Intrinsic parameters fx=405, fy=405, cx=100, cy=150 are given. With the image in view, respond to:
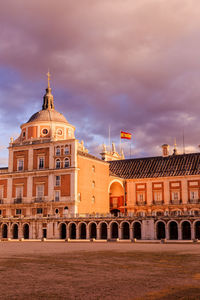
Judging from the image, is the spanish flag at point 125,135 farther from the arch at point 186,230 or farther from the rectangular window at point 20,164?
the arch at point 186,230

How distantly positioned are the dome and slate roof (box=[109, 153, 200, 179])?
16118mm

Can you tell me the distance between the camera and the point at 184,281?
56.2 ft

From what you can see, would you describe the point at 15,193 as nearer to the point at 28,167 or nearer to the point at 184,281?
the point at 28,167

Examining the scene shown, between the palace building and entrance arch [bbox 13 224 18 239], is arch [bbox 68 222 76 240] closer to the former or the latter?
the palace building

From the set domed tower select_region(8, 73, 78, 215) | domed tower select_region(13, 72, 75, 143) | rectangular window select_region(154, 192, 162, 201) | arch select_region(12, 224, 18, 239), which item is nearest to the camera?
domed tower select_region(8, 73, 78, 215)

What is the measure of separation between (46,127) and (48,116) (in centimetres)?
268

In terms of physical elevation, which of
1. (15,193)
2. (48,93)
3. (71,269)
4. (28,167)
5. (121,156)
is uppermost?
(48,93)

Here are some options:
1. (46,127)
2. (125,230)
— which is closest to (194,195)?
(125,230)

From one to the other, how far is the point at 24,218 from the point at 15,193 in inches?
229

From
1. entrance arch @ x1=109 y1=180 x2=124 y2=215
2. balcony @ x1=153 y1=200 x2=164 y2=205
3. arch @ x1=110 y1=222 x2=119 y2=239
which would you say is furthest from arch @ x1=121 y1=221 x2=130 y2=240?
entrance arch @ x1=109 y1=180 x2=124 y2=215

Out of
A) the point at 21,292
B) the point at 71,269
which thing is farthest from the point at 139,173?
the point at 21,292

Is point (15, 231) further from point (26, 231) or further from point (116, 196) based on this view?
point (116, 196)

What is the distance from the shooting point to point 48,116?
7819cm

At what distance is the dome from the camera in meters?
77.7
